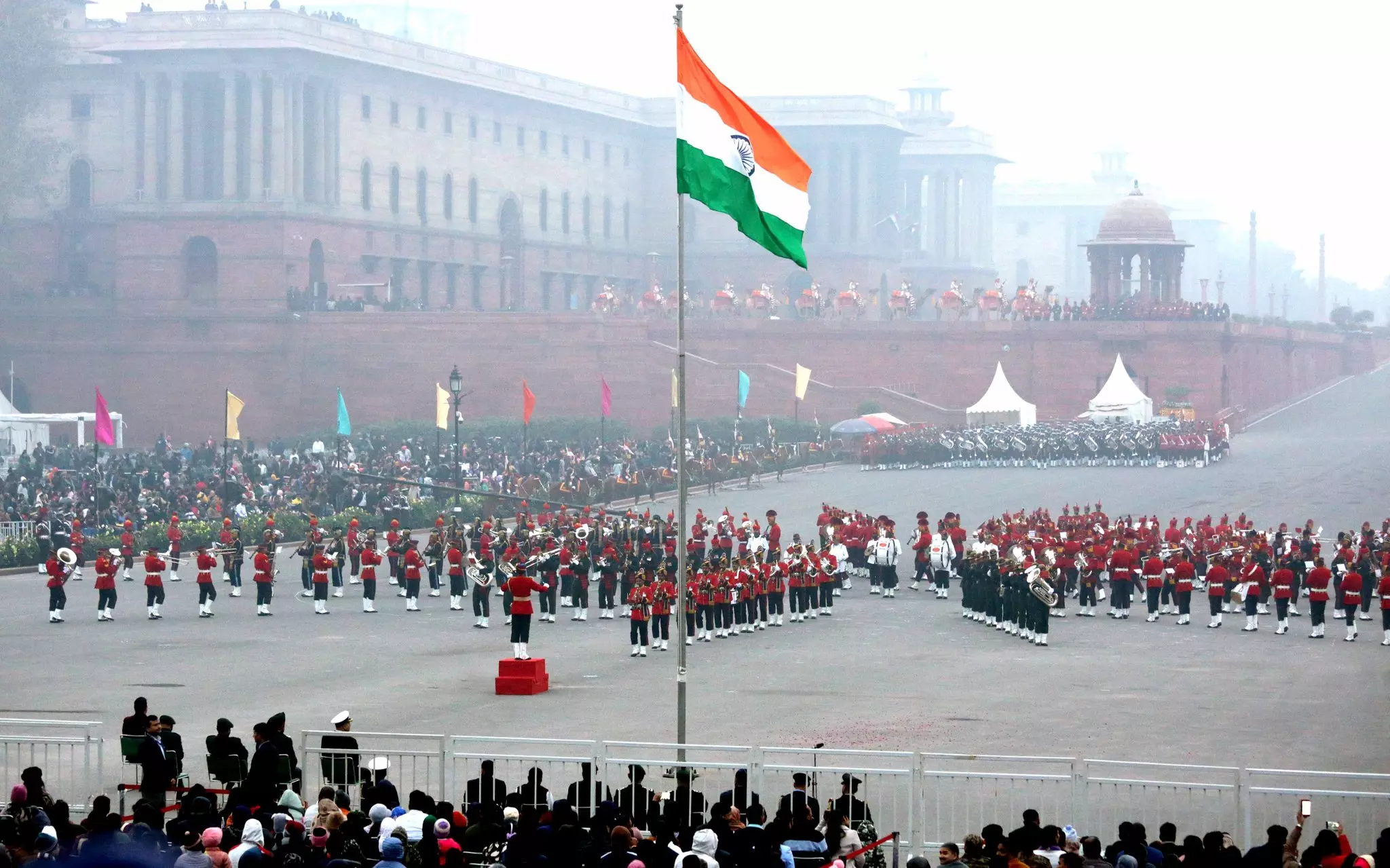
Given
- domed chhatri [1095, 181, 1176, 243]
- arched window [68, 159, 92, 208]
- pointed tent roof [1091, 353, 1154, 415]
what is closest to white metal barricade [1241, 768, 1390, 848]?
pointed tent roof [1091, 353, 1154, 415]

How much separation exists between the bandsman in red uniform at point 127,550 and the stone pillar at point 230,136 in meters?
34.9

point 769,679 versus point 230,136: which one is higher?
point 230,136

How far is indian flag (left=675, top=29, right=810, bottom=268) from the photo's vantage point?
51.4 feet

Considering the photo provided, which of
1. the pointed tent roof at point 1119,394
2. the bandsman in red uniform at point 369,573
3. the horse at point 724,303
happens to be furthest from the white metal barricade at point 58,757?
the horse at point 724,303

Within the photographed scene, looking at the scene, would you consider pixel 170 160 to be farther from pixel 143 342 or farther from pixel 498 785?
pixel 498 785

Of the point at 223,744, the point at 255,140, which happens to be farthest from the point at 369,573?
the point at 255,140

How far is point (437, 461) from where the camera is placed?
168 feet

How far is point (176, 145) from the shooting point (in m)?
70.3

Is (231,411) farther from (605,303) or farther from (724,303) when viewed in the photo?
(724,303)

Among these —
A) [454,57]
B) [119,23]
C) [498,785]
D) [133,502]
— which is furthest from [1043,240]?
[498,785]

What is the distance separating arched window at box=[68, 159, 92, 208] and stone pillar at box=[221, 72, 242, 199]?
22.5 ft

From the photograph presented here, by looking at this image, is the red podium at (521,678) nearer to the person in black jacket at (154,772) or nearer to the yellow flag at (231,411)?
the person in black jacket at (154,772)

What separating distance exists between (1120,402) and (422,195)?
31959 millimetres

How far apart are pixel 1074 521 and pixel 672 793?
833 inches
